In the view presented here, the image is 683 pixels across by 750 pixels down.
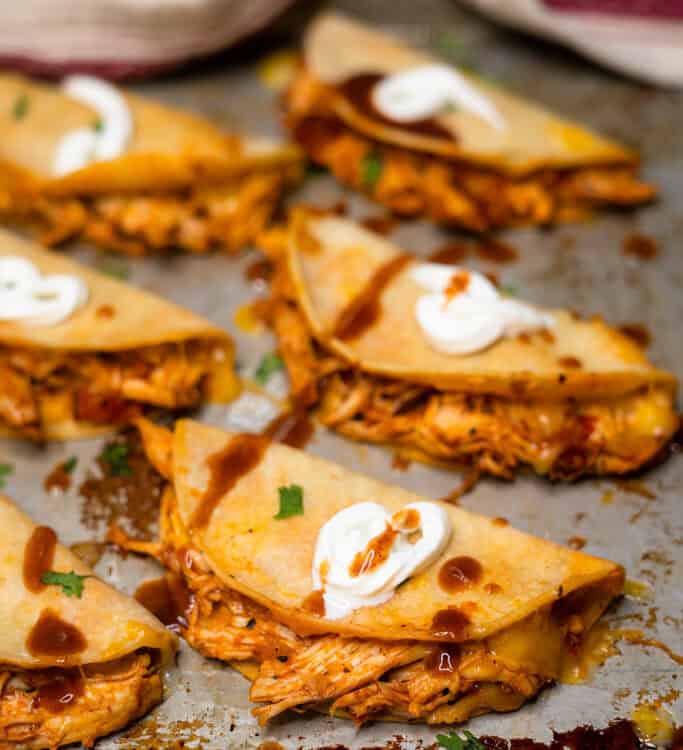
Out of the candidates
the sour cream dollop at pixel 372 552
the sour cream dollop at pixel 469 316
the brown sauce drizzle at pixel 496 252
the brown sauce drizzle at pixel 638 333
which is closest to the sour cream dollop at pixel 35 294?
the sour cream dollop at pixel 469 316

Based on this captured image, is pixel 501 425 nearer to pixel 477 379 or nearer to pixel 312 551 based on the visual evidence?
pixel 477 379

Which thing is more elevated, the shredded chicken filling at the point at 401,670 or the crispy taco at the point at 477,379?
the crispy taco at the point at 477,379

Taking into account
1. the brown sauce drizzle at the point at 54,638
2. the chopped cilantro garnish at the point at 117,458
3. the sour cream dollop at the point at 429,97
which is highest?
the sour cream dollop at the point at 429,97

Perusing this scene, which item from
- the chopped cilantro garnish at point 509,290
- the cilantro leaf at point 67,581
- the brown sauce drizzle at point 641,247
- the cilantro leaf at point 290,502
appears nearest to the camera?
the cilantro leaf at point 67,581

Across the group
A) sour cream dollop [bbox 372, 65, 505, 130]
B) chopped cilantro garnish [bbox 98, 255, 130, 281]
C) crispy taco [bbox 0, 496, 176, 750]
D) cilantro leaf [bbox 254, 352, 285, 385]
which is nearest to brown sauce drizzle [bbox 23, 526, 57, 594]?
crispy taco [bbox 0, 496, 176, 750]

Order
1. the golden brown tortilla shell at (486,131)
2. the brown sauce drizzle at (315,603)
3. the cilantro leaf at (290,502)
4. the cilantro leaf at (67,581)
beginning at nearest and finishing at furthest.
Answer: the brown sauce drizzle at (315,603), the cilantro leaf at (67,581), the cilantro leaf at (290,502), the golden brown tortilla shell at (486,131)

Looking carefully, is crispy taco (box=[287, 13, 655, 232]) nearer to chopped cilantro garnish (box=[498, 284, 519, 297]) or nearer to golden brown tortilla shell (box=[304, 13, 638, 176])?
golden brown tortilla shell (box=[304, 13, 638, 176])

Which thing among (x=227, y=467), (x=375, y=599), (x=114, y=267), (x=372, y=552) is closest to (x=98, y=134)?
(x=114, y=267)

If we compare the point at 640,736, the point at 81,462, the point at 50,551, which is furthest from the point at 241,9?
the point at 640,736

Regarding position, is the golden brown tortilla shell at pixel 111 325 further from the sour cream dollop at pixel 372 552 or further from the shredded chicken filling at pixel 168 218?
the sour cream dollop at pixel 372 552
